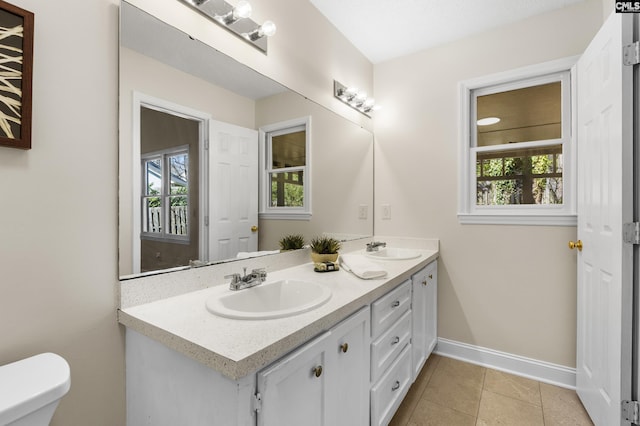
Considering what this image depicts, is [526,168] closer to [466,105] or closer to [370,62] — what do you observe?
[466,105]

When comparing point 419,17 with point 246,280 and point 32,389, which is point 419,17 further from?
point 32,389

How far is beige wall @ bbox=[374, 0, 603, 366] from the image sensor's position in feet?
6.73

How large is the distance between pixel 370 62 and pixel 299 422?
2.72 metres

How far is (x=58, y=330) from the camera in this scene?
0.92 meters

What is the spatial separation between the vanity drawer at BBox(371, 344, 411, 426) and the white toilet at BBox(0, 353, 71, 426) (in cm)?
115

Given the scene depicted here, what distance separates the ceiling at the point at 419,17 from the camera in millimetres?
1976

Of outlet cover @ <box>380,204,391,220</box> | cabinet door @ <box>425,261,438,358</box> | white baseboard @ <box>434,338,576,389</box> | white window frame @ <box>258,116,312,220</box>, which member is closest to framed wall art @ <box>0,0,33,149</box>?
white window frame @ <box>258,116,312,220</box>

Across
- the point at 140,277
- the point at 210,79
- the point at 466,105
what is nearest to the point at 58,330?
the point at 140,277

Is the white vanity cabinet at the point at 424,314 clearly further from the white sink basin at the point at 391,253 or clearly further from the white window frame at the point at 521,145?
the white window frame at the point at 521,145

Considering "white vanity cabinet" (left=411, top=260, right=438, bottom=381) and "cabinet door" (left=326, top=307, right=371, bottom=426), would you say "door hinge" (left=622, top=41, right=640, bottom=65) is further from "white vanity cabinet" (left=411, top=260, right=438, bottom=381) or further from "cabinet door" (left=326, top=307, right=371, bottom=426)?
"cabinet door" (left=326, top=307, right=371, bottom=426)

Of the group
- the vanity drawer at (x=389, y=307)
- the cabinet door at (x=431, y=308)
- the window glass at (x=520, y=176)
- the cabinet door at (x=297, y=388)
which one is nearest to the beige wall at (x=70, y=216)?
the cabinet door at (x=297, y=388)

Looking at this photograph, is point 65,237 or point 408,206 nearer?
point 65,237

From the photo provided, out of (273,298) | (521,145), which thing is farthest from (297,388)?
(521,145)

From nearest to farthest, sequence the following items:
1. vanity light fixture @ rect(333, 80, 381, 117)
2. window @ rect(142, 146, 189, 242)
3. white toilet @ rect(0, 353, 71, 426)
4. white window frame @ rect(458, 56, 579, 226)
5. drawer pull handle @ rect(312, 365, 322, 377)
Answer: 1. white toilet @ rect(0, 353, 71, 426)
2. drawer pull handle @ rect(312, 365, 322, 377)
3. window @ rect(142, 146, 189, 242)
4. white window frame @ rect(458, 56, 579, 226)
5. vanity light fixture @ rect(333, 80, 381, 117)
